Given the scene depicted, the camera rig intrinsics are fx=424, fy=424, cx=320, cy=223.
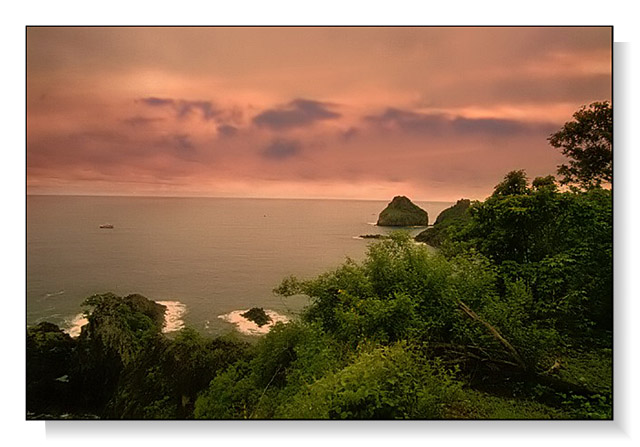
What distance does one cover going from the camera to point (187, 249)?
320 centimetres

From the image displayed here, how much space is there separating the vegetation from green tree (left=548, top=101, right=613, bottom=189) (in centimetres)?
12

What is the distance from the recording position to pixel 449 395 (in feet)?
9.80

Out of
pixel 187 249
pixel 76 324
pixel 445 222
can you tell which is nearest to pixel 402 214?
pixel 445 222

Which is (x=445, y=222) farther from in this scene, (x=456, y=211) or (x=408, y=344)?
(x=408, y=344)

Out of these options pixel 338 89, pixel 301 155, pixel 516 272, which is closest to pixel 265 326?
pixel 301 155

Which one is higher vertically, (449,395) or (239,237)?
(239,237)

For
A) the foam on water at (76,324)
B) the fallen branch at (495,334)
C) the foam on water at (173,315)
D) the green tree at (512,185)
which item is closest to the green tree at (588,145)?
the green tree at (512,185)

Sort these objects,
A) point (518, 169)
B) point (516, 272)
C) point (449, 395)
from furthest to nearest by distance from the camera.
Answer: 1. point (516, 272)
2. point (518, 169)
3. point (449, 395)

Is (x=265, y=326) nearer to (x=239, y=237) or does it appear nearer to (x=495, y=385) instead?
(x=239, y=237)

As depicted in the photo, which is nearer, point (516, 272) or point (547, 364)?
point (547, 364)

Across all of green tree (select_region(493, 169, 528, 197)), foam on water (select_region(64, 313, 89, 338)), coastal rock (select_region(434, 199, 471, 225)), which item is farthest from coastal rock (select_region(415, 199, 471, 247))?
foam on water (select_region(64, 313, 89, 338))

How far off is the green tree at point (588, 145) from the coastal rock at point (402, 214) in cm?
108
